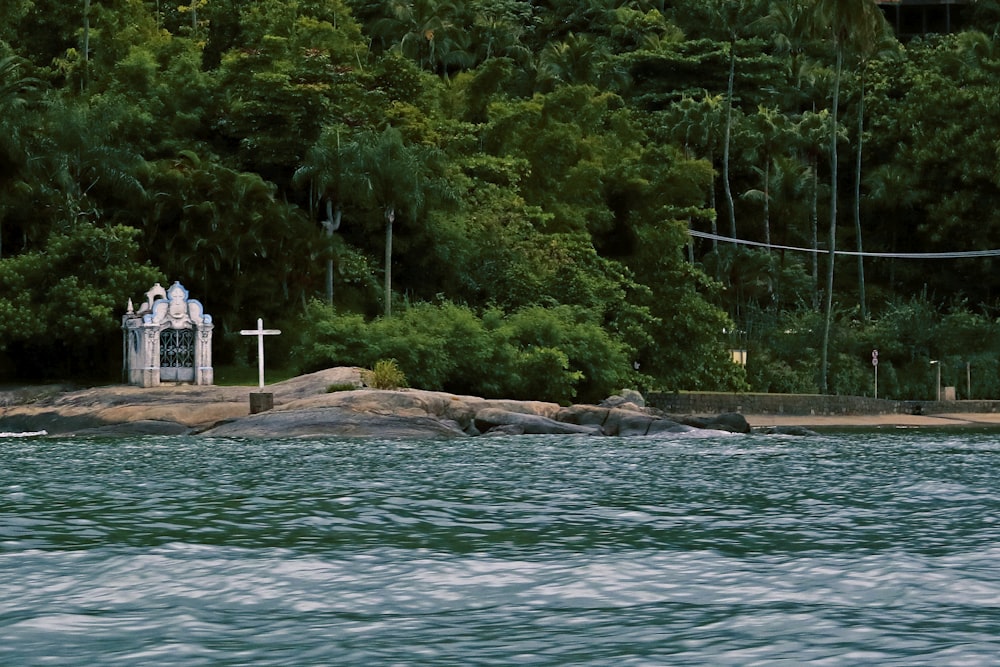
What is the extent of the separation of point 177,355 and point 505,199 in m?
15.2

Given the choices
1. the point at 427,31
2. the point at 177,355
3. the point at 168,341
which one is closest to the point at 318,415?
the point at 177,355

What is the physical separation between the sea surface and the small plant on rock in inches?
500

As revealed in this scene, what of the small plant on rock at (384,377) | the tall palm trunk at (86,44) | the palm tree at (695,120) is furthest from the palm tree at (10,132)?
the palm tree at (695,120)

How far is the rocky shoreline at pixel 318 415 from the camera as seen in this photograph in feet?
115

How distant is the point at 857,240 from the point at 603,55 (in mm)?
14680

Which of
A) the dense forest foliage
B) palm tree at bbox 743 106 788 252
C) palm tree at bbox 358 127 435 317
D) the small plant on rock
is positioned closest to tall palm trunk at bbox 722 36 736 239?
the dense forest foliage

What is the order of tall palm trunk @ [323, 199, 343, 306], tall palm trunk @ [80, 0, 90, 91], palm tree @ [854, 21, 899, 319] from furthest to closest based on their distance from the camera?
palm tree @ [854, 21, 899, 319]
tall palm trunk @ [80, 0, 90, 91]
tall palm trunk @ [323, 199, 343, 306]

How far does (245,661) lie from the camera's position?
10.3 meters

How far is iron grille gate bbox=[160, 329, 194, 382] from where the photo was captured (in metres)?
41.6

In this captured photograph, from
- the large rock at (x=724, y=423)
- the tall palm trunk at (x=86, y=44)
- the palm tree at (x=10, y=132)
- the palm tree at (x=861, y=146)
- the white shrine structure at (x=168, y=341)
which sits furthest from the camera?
the palm tree at (x=861, y=146)

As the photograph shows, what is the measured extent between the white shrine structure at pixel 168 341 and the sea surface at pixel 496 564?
14.1 m

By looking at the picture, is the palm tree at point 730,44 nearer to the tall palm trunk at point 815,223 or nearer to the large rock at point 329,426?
the tall palm trunk at point 815,223

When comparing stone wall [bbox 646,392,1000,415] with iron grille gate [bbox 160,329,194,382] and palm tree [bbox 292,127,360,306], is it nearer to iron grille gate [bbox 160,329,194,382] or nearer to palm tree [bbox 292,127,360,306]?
palm tree [bbox 292,127,360,306]

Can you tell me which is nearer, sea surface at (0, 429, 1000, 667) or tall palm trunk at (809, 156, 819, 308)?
sea surface at (0, 429, 1000, 667)
